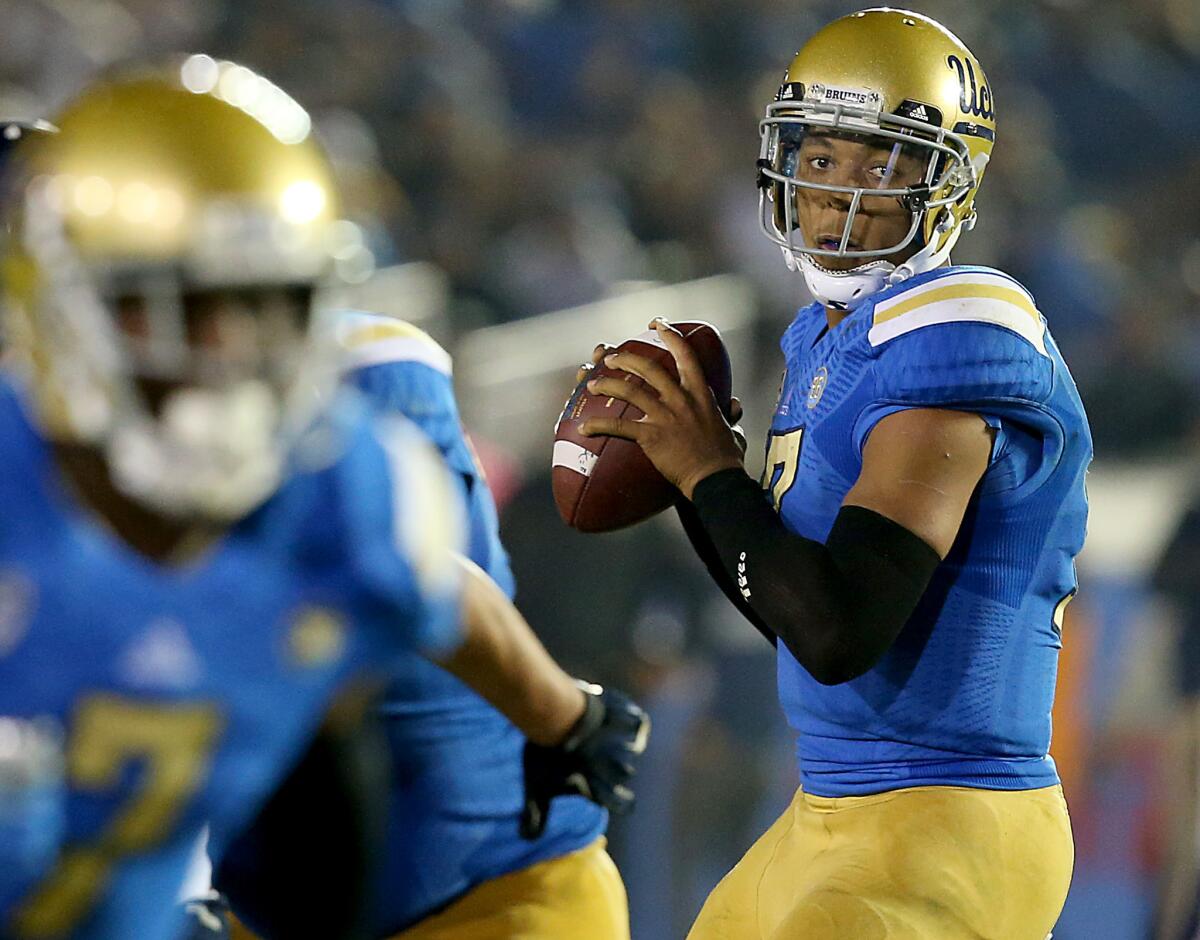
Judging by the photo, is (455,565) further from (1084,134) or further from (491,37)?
(1084,134)

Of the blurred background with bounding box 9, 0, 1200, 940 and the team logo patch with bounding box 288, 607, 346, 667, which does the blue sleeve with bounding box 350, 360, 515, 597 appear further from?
the blurred background with bounding box 9, 0, 1200, 940

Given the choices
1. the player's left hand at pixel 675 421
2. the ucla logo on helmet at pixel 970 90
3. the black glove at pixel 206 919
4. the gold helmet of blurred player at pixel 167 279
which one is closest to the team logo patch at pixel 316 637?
the gold helmet of blurred player at pixel 167 279

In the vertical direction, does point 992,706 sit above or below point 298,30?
below

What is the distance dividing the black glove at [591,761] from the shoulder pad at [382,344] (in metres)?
0.49

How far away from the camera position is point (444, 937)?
7.80ft

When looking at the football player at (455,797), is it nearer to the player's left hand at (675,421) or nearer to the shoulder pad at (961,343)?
the player's left hand at (675,421)

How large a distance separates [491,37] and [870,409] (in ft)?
21.1

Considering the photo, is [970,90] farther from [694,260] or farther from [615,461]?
[694,260]

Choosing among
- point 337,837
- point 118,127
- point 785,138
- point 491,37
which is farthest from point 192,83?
point 491,37

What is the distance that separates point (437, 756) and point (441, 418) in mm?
450

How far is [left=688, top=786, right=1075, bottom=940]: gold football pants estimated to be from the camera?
2.20 meters

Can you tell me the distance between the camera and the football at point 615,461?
98.3 inches

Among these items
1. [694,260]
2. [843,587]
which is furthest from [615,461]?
[694,260]

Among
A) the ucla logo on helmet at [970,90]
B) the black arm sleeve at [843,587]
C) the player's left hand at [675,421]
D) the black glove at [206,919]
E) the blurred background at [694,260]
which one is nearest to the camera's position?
the black glove at [206,919]
